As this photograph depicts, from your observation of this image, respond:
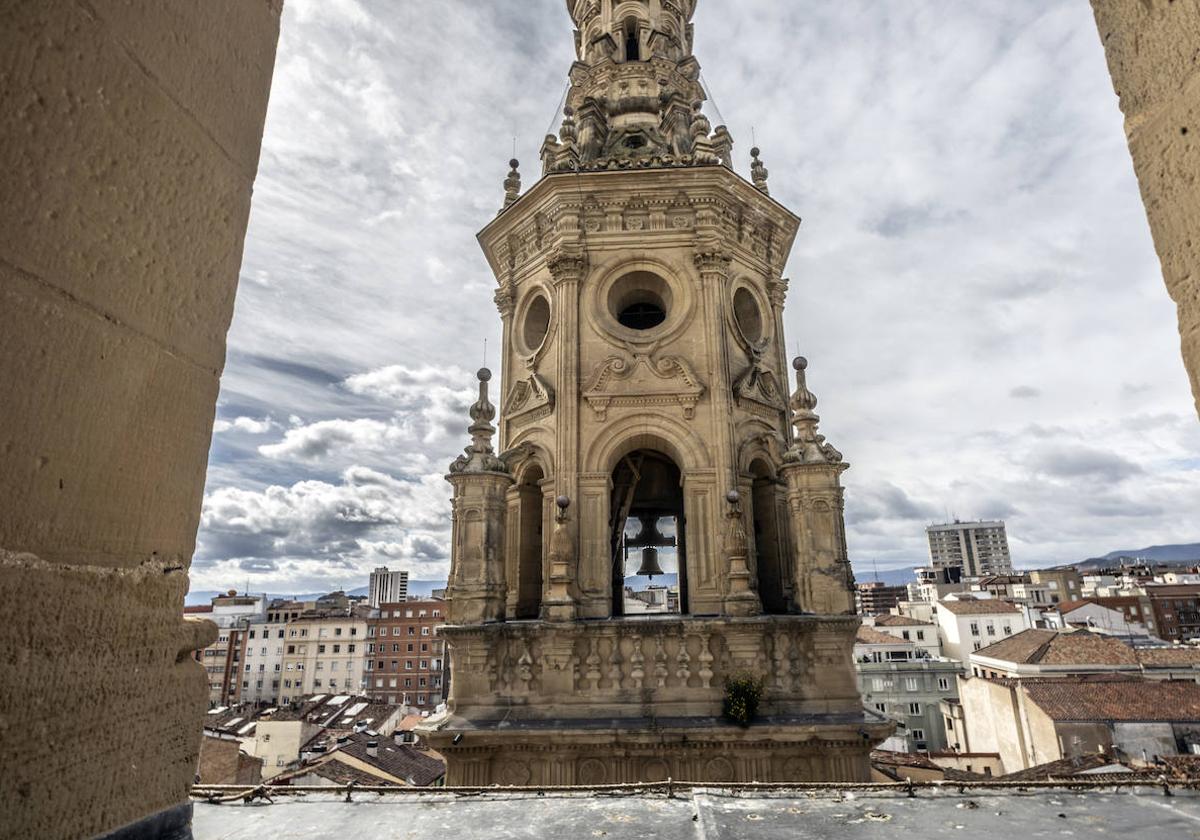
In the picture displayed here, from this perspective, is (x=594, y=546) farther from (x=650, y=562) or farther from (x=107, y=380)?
(x=107, y=380)

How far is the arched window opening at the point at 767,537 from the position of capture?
521 inches

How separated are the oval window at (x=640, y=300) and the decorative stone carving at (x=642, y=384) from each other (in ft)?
3.46

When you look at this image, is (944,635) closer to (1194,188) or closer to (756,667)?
(756,667)

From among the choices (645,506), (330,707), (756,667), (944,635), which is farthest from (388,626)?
(756,667)

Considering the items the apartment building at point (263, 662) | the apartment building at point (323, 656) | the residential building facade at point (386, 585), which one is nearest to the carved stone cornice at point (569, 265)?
the apartment building at point (323, 656)

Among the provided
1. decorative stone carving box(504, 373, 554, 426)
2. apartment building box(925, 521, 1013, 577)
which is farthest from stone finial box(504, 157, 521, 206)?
apartment building box(925, 521, 1013, 577)

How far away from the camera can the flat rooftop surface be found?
154 inches

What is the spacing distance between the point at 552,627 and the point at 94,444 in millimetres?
9769

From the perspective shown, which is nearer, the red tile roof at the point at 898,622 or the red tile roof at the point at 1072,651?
the red tile roof at the point at 1072,651

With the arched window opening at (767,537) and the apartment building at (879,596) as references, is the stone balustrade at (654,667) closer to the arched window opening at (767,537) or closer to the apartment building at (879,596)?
the arched window opening at (767,537)

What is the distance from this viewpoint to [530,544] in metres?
13.5

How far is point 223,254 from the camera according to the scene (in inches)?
92.1

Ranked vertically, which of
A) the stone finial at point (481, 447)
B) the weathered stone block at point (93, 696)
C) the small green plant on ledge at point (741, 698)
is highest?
the stone finial at point (481, 447)

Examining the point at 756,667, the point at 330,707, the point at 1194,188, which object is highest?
the point at 1194,188
